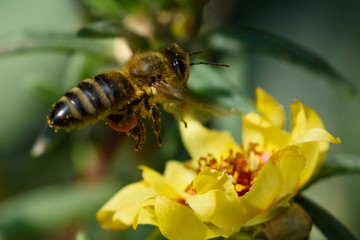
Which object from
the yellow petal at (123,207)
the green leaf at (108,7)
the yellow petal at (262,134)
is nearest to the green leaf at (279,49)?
the yellow petal at (262,134)

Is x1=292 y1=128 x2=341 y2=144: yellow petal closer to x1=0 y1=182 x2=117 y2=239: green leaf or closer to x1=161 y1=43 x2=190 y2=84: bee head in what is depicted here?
x1=161 y1=43 x2=190 y2=84: bee head

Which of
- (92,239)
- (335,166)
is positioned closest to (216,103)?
(335,166)

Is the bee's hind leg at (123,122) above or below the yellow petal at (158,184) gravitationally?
above

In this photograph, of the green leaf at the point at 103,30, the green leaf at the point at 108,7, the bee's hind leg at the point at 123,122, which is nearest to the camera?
the bee's hind leg at the point at 123,122

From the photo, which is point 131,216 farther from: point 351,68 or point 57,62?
point 57,62

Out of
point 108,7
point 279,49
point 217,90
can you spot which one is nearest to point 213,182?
point 217,90

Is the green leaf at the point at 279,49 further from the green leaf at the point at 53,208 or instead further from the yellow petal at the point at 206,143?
the green leaf at the point at 53,208

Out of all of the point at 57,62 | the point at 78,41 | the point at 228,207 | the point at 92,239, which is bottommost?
the point at 92,239
